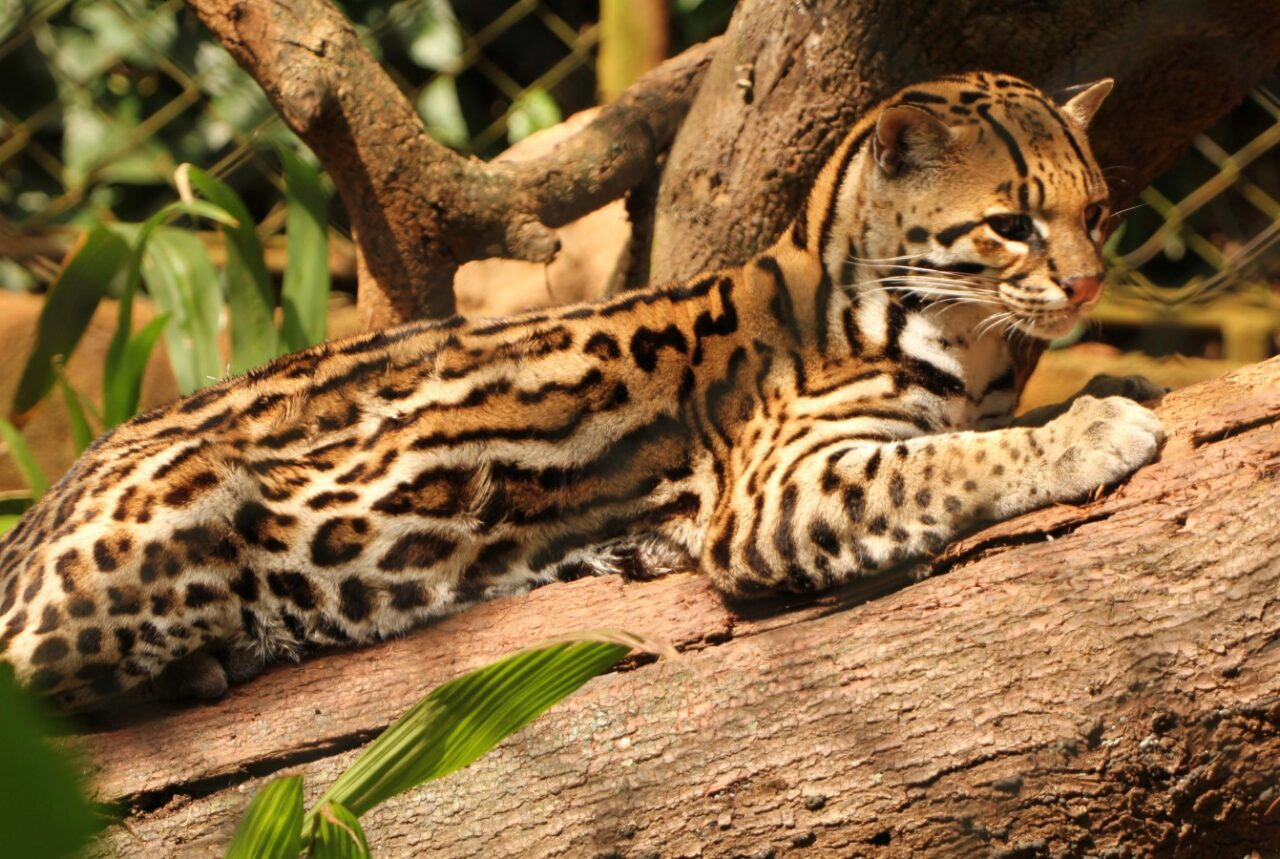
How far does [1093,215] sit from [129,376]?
2.39 meters

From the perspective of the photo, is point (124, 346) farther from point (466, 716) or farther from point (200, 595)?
point (466, 716)

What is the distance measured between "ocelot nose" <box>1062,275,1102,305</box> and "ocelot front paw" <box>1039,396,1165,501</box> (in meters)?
0.25

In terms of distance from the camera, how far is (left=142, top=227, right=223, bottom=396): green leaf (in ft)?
13.0

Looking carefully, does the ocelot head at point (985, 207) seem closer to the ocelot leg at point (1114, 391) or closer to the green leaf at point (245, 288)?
the ocelot leg at point (1114, 391)

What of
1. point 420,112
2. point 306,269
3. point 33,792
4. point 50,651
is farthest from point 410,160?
point 33,792

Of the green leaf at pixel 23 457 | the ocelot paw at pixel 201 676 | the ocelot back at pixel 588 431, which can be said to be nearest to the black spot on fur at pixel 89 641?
the ocelot back at pixel 588 431

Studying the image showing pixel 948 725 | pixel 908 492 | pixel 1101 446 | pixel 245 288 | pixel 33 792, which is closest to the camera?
pixel 33 792

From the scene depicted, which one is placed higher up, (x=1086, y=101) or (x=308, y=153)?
(x=308, y=153)

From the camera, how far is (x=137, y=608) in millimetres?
2551

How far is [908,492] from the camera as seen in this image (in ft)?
8.05

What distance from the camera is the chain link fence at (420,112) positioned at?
4.96m

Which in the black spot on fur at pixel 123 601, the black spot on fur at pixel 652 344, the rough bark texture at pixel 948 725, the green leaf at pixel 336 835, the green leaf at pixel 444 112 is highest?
the green leaf at pixel 444 112

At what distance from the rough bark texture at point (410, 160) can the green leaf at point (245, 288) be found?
0.29 meters

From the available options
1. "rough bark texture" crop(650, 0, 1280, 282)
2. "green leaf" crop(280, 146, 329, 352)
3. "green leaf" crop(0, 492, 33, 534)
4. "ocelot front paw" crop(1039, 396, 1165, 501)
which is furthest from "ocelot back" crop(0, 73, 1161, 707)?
"green leaf" crop(280, 146, 329, 352)
